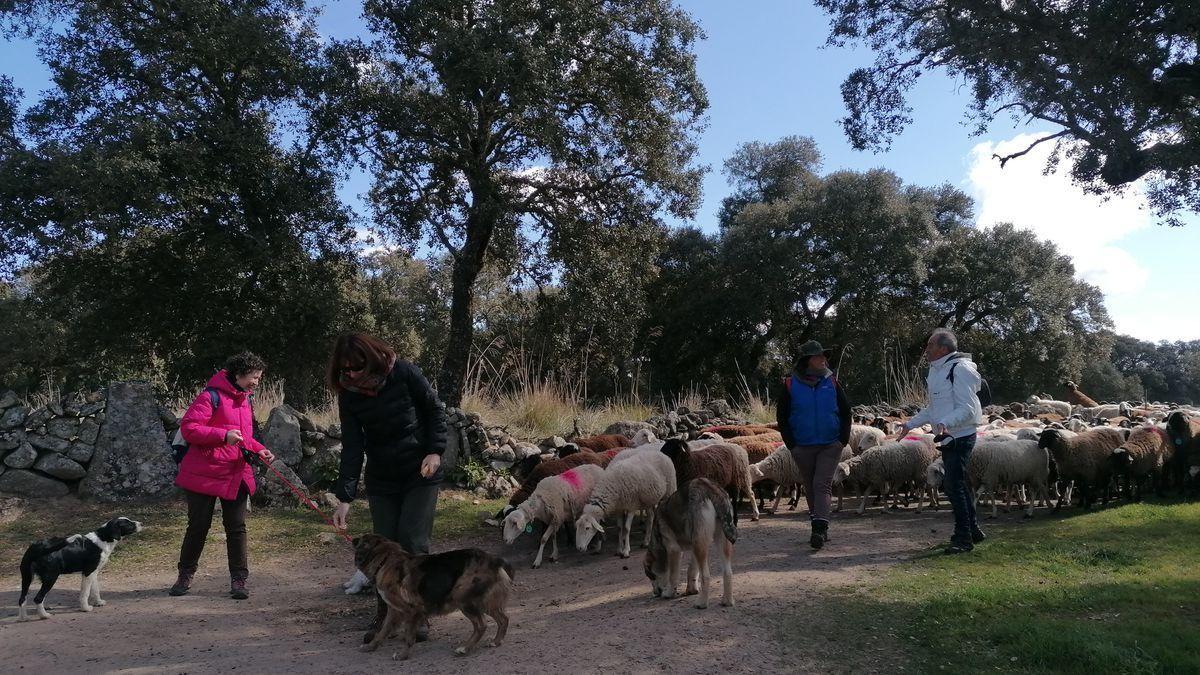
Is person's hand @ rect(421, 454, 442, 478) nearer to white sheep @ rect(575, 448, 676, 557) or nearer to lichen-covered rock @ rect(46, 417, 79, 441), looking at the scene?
white sheep @ rect(575, 448, 676, 557)

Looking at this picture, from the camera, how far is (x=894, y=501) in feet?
36.1

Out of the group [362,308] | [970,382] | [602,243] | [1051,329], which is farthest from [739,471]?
[1051,329]

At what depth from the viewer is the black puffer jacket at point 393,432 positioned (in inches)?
225

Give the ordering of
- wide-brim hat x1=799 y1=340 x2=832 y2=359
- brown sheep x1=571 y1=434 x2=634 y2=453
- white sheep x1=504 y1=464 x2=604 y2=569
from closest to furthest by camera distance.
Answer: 1. wide-brim hat x1=799 y1=340 x2=832 y2=359
2. white sheep x1=504 y1=464 x2=604 y2=569
3. brown sheep x1=571 y1=434 x2=634 y2=453

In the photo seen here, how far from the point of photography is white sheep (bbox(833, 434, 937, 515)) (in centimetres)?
1060

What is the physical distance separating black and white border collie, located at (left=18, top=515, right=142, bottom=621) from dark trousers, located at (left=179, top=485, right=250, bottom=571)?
18.8 inches

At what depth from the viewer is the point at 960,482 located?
7418mm

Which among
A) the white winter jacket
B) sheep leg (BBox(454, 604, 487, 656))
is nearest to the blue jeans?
the white winter jacket

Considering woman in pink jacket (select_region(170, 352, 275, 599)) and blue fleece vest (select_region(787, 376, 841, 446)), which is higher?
blue fleece vest (select_region(787, 376, 841, 446))

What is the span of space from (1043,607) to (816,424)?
271 cm

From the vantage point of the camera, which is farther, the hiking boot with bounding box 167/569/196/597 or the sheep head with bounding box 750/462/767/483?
the sheep head with bounding box 750/462/767/483

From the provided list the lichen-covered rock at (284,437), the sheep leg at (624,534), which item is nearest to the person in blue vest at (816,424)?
the sheep leg at (624,534)

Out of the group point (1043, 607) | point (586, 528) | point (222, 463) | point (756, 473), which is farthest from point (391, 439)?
point (756, 473)

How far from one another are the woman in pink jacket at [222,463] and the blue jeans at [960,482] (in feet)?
21.6
